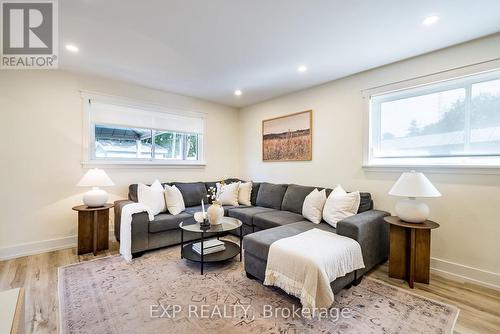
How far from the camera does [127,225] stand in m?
2.87

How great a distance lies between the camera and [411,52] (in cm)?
263

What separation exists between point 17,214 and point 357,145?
15.2 ft

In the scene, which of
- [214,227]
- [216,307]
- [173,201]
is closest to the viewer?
[216,307]

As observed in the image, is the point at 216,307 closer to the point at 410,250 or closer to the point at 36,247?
the point at 410,250

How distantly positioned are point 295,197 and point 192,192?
1762mm

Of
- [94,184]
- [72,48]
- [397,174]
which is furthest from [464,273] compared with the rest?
[72,48]

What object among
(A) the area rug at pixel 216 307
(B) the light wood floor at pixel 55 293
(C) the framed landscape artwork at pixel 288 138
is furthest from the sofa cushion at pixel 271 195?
(B) the light wood floor at pixel 55 293

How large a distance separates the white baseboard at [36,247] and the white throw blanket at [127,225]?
3.11ft

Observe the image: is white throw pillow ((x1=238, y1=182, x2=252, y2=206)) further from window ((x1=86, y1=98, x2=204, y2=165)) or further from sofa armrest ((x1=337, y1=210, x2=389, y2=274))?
sofa armrest ((x1=337, y1=210, x2=389, y2=274))

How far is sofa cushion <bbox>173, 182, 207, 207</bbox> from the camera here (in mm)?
3896

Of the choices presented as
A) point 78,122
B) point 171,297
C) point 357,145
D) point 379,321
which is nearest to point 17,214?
point 78,122

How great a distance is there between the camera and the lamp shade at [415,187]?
2.20 metres

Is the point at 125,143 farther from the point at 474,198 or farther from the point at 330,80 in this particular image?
the point at 474,198

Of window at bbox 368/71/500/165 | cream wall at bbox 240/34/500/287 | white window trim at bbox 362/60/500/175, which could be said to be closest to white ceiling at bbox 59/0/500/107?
cream wall at bbox 240/34/500/287
